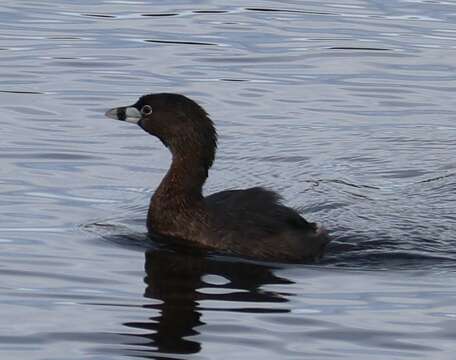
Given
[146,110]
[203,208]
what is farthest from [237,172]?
[203,208]

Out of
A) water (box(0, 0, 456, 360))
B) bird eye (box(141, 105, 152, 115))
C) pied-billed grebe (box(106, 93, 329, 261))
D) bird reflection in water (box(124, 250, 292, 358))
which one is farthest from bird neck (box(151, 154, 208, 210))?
bird reflection in water (box(124, 250, 292, 358))

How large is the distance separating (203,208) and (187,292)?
1.91 metres

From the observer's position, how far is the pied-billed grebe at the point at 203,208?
1470cm

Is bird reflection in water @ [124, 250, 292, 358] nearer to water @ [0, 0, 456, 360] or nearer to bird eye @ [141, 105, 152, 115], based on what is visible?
water @ [0, 0, 456, 360]

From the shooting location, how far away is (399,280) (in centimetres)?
1375

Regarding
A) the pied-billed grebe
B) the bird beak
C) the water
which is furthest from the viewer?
the bird beak

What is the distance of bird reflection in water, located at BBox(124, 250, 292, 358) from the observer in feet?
39.4

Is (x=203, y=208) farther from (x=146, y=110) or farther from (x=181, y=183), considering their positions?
(x=146, y=110)

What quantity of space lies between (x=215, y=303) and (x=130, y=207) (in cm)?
331

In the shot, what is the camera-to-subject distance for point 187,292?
13.3 metres

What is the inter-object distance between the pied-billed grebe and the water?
27 centimetres

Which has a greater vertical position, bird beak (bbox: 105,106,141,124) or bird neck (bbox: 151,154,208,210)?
bird beak (bbox: 105,106,141,124)

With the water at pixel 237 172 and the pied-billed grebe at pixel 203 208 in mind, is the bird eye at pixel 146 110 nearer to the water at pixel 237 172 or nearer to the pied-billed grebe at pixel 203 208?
the pied-billed grebe at pixel 203 208

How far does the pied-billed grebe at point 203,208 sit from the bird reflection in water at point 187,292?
0.30m
